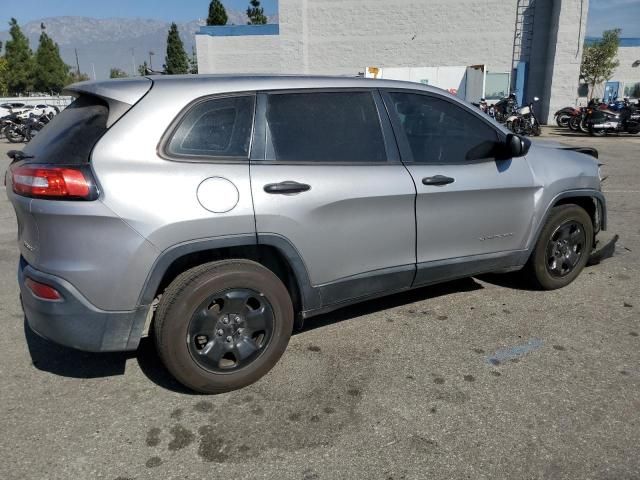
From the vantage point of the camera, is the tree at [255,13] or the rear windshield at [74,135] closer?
the rear windshield at [74,135]

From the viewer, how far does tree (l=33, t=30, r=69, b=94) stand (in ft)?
193

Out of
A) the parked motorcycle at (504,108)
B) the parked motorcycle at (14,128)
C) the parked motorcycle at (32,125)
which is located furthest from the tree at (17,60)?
the parked motorcycle at (504,108)

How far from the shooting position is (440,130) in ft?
11.9

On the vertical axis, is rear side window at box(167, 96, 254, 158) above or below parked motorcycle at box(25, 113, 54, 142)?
above

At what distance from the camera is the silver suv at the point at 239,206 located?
8.28ft

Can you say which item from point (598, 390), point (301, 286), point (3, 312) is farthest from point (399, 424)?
point (3, 312)

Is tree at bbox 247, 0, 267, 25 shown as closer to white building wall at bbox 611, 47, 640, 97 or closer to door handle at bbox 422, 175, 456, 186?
white building wall at bbox 611, 47, 640, 97

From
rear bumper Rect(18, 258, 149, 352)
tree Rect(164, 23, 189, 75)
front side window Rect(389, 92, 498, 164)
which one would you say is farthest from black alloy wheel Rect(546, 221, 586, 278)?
tree Rect(164, 23, 189, 75)

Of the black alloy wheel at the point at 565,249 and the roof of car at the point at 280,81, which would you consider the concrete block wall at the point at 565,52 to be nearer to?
the black alloy wheel at the point at 565,249

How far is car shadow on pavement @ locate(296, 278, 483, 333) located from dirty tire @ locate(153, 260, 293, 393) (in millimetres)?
767

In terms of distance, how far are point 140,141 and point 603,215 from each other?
3900 millimetres

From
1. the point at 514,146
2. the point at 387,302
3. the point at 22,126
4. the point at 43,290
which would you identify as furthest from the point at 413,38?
the point at 43,290

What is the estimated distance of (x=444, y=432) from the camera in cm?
258

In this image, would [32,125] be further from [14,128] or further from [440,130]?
[440,130]
